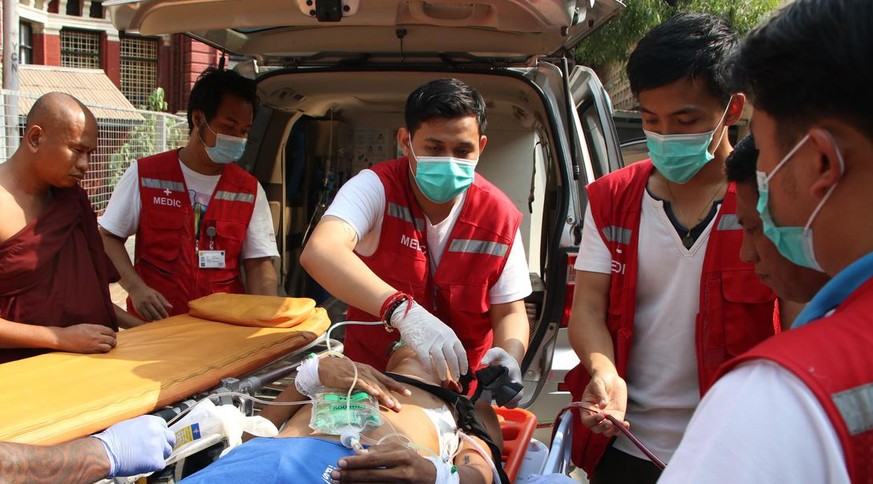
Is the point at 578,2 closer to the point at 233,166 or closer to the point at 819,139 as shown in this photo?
the point at 233,166

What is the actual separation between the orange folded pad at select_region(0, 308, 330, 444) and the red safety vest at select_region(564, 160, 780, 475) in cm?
111

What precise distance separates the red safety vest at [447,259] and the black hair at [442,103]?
20cm

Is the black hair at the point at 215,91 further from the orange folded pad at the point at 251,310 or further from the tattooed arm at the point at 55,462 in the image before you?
the tattooed arm at the point at 55,462

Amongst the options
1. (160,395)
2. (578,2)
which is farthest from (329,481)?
(578,2)

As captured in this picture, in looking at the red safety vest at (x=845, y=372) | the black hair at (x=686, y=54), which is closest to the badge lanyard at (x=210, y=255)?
the black hair at (x=686, y=54)

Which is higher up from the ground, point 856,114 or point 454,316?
point 856,114

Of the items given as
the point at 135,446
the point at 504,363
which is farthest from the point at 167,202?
the point at 504,363

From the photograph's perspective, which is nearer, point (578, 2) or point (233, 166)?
point (578, 2)

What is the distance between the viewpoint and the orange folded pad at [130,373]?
1834 mm

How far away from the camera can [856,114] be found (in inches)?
32.3

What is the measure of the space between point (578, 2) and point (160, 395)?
73.9 inches

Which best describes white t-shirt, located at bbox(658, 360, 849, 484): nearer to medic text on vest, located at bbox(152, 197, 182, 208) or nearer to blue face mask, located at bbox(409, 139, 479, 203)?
blue face mask, located at bbox(409, 139, 479, 203)

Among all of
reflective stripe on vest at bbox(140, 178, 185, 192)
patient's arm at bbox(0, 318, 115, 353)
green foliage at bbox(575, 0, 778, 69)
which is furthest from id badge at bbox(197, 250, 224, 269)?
green foliage at bbox(575, 0, 778, 69)

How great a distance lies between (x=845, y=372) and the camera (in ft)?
2.35
